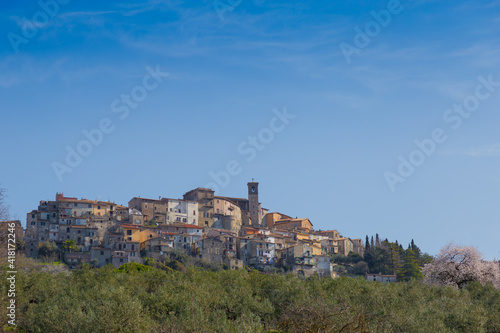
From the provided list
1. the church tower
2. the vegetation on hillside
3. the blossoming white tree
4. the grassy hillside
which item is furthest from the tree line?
the grassy hillside

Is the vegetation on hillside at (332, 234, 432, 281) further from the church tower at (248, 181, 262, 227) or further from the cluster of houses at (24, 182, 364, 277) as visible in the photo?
the church tower at (248, 181, 262, 227)

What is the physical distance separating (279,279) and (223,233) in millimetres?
65572

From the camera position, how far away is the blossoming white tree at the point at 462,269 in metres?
58.2

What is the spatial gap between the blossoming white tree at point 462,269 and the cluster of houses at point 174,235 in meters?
46.9

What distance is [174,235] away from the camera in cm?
10706

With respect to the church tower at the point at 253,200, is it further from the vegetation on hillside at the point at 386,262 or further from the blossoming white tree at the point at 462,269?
the blossoming white tree at the point at 462,269

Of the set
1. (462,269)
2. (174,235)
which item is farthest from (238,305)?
(174,235)

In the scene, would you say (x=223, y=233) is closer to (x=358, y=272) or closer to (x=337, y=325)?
(x=358, y=272)

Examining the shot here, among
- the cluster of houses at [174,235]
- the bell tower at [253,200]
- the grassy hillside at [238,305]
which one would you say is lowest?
the grassy hillside at [238,305]

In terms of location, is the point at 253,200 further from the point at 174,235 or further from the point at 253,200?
the point at 174,235

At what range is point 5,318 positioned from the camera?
1334 inches

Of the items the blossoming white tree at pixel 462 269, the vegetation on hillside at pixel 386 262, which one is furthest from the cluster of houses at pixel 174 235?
the blossoming white tree at pixel 462 269

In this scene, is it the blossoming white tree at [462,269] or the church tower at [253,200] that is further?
the church tower at [253,200]

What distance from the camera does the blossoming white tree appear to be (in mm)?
58250
